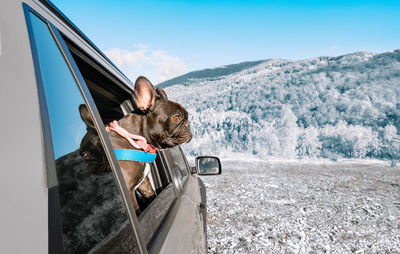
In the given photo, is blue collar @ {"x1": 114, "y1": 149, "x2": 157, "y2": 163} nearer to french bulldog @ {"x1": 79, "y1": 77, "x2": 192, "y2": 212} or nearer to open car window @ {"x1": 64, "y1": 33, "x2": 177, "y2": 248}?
french bulldog @ {"x1": 79, "y1": 77, "x2": 192, "y2": 212}

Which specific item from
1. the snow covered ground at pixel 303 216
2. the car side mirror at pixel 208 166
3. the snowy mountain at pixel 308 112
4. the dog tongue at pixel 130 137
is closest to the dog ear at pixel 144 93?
the dog tongue at pixel 130 137

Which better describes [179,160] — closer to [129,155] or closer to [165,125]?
[165,125]

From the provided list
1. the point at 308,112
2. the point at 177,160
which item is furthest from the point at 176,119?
the point at 308,112

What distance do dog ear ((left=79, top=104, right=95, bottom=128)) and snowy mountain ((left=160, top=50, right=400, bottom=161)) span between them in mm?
16066

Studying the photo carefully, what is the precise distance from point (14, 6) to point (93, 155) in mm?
408

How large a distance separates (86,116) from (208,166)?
2.41 meters

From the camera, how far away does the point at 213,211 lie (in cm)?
517

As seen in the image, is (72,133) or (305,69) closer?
(72,133)

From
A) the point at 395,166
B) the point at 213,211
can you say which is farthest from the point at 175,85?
the point at 213,211

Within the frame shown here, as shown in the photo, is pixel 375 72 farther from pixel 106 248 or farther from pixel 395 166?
pixel 106 248

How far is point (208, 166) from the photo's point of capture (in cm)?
312

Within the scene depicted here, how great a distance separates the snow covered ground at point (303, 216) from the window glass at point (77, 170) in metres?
3.09

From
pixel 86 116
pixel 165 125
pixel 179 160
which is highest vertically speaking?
pixel 86 116

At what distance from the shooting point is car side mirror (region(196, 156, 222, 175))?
9.84 feet
